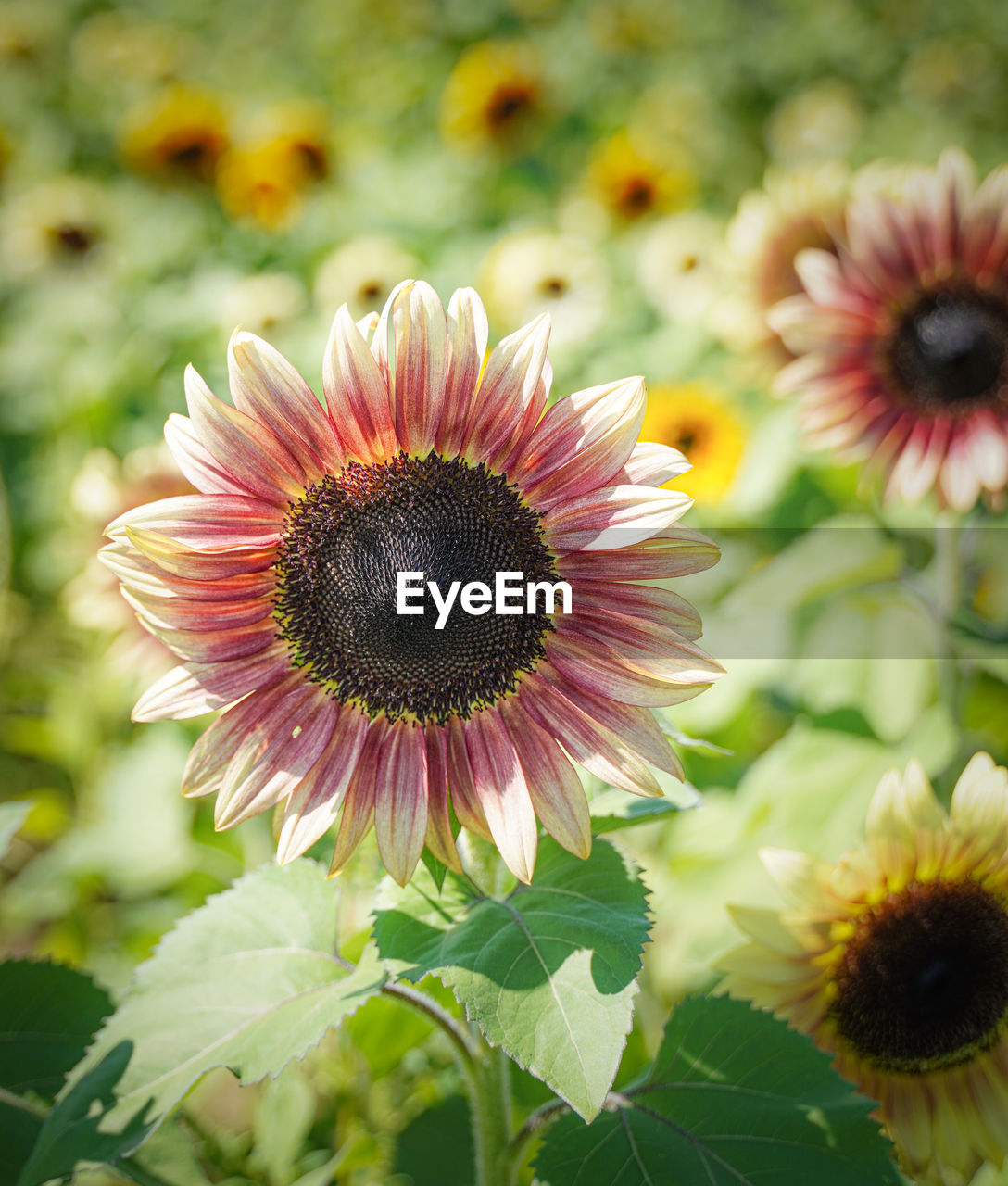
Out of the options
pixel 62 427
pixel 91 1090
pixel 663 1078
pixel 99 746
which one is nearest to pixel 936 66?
pixel 62 427

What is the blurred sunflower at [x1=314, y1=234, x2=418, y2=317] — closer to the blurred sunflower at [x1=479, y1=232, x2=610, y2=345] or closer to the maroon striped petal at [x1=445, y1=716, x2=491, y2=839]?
the blurred sunflower at [x1=479, y1=232, x2=610, y2=345]

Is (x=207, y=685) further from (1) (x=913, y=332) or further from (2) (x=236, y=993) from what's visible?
(1) (x=913, y=332)

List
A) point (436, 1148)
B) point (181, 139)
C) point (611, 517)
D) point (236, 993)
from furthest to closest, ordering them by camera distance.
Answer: point (181, 139), point (436, 1148), point (236, 993), point (611, 517)

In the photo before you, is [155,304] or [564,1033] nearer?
[564,1033]

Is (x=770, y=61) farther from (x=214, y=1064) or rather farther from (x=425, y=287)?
(x=214, y=1064)

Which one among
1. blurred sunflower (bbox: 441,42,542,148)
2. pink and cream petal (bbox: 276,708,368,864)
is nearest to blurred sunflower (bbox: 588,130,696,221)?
blurred sunflower (bbox: 441,42,542,148)

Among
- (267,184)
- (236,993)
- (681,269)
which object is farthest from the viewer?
(267,184)

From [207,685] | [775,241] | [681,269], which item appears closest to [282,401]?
[207,685]

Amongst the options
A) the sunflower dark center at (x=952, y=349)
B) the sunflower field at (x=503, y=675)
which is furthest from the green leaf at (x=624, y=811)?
the sunflower dark center at (x=952, y=349)
